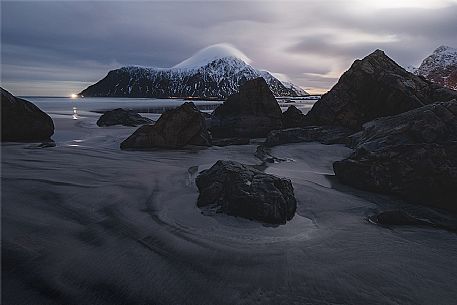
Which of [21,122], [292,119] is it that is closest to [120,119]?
[21,122]

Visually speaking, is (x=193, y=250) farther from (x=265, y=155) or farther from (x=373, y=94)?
(x=373, y=94)

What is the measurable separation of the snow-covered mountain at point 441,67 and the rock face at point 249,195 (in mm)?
175682

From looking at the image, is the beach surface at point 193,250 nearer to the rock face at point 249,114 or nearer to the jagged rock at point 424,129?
the jagged rock at point 424,129

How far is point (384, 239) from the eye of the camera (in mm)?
3484

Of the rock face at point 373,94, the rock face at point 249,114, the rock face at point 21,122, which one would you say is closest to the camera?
the rock face at point 21,122

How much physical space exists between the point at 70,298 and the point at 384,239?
3.25 meters

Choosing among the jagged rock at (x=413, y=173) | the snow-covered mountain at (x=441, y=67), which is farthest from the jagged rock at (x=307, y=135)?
the snow-covered mountain at (x=441, y=67)

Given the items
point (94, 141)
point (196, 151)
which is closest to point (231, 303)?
point (196, 151)

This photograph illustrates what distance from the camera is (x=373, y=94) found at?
1145cm

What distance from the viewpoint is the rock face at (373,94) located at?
33.6ft

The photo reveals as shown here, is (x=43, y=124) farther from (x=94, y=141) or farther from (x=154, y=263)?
(x=154, y=263)

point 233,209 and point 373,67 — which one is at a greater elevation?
point 373,67

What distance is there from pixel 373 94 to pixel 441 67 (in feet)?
683

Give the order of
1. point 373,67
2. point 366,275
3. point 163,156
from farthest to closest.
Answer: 1. point 373,67
2. point 163,156
3. point 366,275
